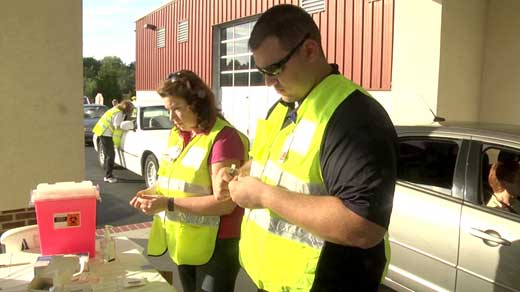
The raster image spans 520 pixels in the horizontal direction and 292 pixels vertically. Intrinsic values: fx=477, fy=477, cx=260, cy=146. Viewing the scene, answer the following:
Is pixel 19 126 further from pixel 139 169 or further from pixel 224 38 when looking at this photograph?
pixel 224 38

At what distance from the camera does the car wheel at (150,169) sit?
8148 mm

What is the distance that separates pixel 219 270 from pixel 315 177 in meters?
1.18

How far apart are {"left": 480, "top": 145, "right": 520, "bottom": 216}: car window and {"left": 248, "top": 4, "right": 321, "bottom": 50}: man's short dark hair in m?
2.24

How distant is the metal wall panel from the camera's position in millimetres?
8297

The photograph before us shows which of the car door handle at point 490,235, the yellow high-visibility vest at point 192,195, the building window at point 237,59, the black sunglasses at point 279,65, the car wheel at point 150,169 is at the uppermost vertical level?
the building window at point 237,59

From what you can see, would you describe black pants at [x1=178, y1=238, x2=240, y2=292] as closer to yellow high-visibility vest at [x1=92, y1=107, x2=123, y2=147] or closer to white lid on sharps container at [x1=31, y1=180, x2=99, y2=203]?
white lid on sharps container at [x1=31, y1=180, x2=99, y2=203]

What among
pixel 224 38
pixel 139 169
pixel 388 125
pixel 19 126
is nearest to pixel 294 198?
pixel 388 125

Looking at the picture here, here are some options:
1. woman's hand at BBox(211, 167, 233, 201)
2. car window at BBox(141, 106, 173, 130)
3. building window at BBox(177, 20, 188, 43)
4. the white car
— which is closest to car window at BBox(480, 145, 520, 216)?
woman's hand at BBox(211, 167, 233, 201)

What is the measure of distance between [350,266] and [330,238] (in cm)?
17

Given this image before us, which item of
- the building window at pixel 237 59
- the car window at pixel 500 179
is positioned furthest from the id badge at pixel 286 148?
the building window at pixel 237 59

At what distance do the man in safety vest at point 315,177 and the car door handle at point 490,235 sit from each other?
1.69 m

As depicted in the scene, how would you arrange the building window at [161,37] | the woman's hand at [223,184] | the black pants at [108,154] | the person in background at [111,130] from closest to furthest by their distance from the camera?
1. the woman's hand at [223,184]
2. the black pants at [108,154]
3. the person in background at [111,130]
4. the building window at [161,37]

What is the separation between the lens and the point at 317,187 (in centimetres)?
147

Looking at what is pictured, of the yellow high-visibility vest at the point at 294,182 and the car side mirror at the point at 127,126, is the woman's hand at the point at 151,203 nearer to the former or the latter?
the yellow high-visibility vest at the point at 294,182
